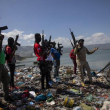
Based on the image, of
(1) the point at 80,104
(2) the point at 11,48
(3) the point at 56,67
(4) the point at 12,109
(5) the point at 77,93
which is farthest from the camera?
(3) the point at 56,67

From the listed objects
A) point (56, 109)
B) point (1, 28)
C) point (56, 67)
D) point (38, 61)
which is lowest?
point (56, 109)

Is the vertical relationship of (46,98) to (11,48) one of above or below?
below

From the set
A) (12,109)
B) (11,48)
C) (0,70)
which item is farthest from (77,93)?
(11,48)

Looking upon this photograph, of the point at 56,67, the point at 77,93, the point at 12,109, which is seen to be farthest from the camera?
the point at 56,67

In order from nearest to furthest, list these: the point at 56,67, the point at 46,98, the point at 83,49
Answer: the point at 46,98 < the point at 83,49 < the point at 56,67

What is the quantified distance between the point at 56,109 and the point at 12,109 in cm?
100

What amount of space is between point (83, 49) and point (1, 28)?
298cm

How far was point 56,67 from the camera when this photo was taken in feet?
16.9

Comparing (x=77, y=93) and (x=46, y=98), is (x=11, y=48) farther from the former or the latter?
(x=77, y=93)

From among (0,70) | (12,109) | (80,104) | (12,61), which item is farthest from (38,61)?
(80,104)

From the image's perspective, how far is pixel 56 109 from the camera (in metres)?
2.49

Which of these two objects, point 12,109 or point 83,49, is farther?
point 83,49

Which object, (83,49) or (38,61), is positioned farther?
(83,49)

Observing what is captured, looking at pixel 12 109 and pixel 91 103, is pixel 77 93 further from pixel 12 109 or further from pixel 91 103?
pixel 12 109
